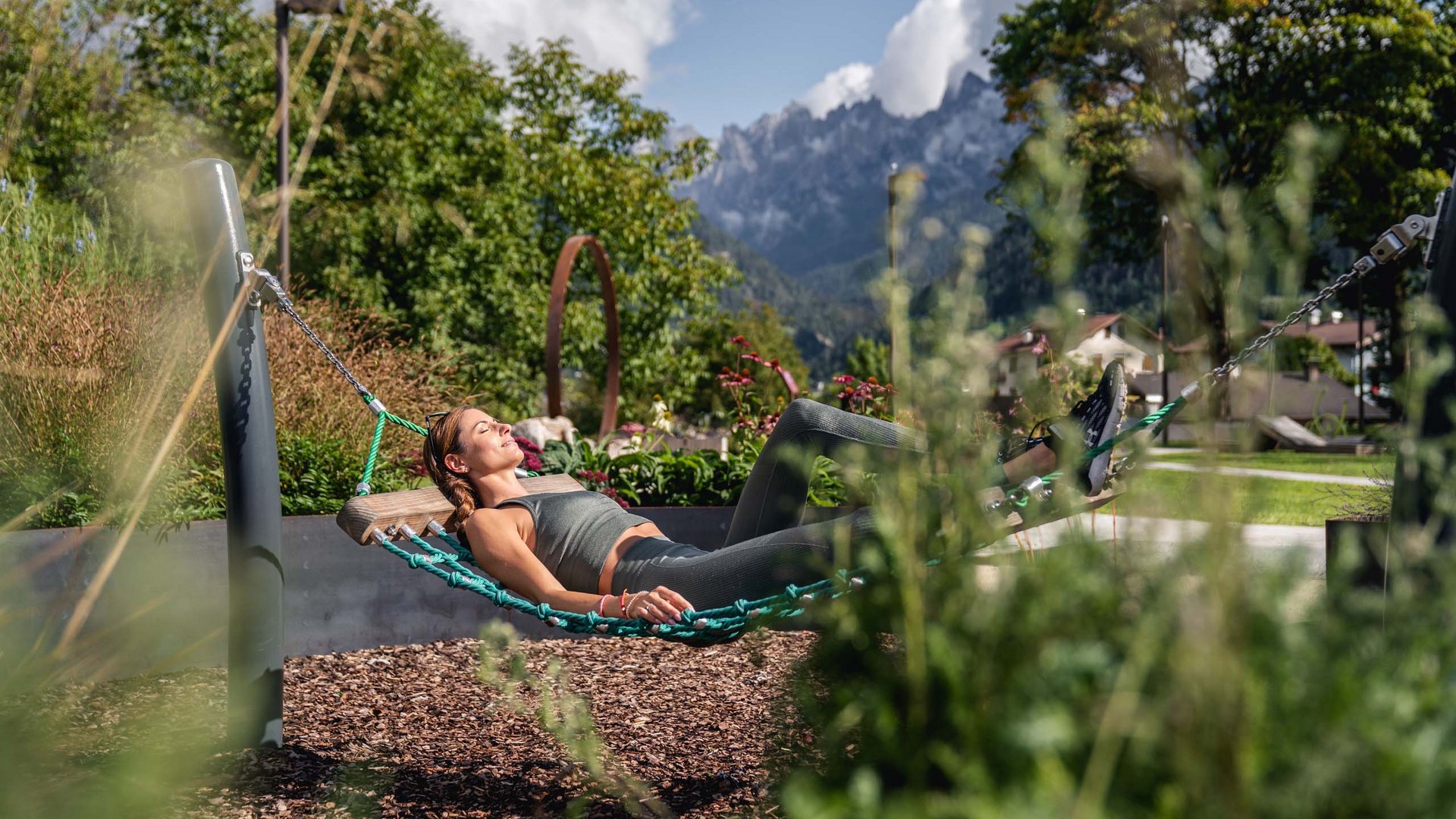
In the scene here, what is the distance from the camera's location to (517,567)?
9.50 feet

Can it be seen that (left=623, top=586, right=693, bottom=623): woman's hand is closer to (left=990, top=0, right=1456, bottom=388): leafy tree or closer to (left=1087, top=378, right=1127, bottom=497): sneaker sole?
(left=1087, top=378, right=1127, bottom=497): sneaker sole

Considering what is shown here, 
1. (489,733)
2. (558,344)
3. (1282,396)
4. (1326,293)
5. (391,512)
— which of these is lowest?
(489,733)

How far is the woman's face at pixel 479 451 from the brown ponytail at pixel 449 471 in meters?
0.02

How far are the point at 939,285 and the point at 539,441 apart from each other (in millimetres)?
7230

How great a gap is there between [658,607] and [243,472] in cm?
132

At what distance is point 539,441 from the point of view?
7965 mm

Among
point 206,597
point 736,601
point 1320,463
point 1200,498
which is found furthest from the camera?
point 1320,463

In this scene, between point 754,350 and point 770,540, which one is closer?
point 770,540

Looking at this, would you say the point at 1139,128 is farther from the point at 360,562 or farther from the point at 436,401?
the point at 360,562

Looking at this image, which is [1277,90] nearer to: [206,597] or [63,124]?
[206,597]

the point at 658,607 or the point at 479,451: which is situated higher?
the point at 479,451

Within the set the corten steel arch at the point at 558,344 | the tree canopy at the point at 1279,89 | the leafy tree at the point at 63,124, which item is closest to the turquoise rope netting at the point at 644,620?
the corten steel arch at the point at 558,344

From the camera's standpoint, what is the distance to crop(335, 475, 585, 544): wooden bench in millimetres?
2902

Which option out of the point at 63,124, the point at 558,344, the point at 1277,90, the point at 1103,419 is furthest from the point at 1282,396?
the point at 63,124
